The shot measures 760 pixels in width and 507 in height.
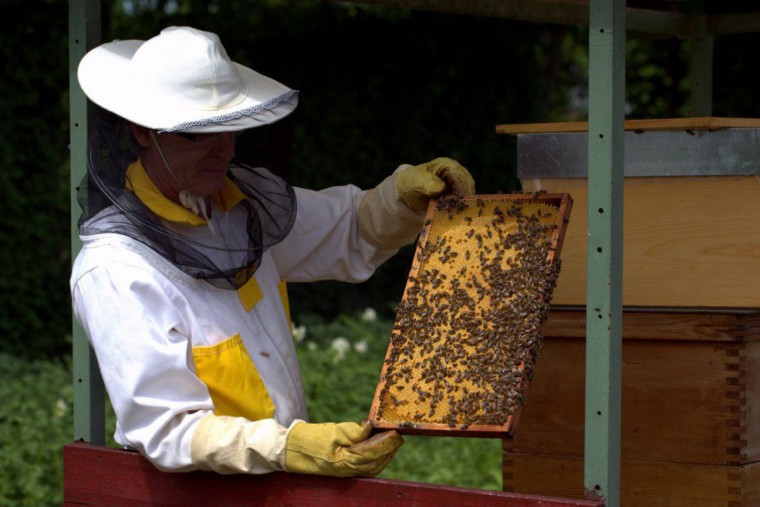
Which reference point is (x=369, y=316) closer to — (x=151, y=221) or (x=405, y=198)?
(x=405, y=198)

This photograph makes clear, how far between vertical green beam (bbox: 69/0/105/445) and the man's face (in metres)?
0.30

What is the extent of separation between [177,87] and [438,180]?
69cm

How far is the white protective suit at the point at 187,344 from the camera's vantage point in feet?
8.21

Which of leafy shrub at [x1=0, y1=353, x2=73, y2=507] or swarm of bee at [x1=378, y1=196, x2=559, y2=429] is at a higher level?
swarm of bee at [x1=378, y1=196, x2=559, y2=429]

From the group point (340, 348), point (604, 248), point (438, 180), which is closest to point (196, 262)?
point (438, 180)

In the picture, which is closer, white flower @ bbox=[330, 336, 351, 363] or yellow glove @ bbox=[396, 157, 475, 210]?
yellow glove @ bbox=[396, 157, 475, 210]

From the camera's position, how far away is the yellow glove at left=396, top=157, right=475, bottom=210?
2.86 meters

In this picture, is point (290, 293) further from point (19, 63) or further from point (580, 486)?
point (580, 486)

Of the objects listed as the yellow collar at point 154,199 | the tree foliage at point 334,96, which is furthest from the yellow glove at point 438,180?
the tree foliage at point 334,96

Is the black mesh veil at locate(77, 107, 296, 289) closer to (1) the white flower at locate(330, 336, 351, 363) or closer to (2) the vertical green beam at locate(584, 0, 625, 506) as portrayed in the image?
(2) the vertical green beam at locate(584, 0, 625, 506)

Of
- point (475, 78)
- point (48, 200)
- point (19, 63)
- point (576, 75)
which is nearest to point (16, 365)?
point (48, 200)

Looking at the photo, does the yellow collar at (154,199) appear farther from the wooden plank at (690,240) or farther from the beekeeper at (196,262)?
the wooden plank at (690,240)

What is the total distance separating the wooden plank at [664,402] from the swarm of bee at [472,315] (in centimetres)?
51

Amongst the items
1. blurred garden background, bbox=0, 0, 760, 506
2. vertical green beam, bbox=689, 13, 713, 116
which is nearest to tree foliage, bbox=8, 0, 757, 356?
blurred garden background, bbox=0, 0, 760, 506
